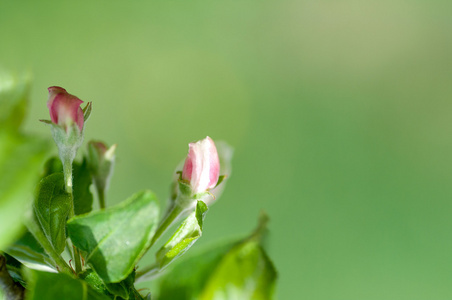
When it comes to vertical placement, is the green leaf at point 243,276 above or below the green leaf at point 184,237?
above

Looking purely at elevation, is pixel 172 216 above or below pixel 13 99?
below

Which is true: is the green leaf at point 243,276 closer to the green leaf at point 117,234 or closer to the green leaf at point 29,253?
the green leaf at point 117,234

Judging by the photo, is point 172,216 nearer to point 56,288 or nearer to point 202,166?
point 202,166

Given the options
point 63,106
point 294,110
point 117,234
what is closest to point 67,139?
point 63,106

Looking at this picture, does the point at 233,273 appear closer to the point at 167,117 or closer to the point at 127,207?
the point at 127,207

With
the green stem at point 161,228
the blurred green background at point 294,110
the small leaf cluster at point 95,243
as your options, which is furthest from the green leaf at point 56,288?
the blurred green background at point 294,110

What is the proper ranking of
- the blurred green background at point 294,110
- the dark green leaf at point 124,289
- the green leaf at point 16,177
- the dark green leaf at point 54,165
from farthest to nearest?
1. the blurred green background at point 294,110
2. the dark green leaf at point 54,165
3. the dark green leaf at point 124,289
4. the green leaf at point 16,177

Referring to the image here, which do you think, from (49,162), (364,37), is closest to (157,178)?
(364,37)
